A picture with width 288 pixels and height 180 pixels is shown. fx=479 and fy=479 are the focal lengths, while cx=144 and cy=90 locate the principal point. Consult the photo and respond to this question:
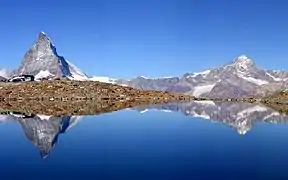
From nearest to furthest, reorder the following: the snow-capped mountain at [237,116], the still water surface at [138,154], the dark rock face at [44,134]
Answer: the still water surface at [138,154] < the dark rock face at [44,134] < the snow-capped mountain at [237,116]

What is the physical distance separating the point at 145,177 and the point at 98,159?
25.3ft

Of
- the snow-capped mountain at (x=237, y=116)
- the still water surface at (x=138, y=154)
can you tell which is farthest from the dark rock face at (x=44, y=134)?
the snow-capped mountain at (x=237, y=116)

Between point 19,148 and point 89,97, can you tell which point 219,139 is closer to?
point 19,148

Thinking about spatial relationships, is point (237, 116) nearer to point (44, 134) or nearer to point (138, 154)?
point (44, 134)

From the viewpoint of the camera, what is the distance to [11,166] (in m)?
32.5

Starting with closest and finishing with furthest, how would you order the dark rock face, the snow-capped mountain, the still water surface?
the still water surface < the dark rock face < the snow-capped mountain

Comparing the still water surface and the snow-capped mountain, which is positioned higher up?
the snow-capped mountain

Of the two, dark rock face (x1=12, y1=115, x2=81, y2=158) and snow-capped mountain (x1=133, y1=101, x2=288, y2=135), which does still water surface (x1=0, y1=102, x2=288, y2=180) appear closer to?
dark rock face (x1=12, y1=115, x2=81, y2=158)


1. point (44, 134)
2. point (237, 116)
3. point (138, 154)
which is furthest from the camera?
point (237, 116)

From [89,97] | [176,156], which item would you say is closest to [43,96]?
[89,97]

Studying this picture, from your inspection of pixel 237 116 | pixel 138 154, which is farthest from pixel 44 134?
pixel 237 116

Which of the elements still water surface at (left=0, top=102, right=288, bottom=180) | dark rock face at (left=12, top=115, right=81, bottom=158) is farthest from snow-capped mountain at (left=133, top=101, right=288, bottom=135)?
dark rock face at (left=12, top=115, right=81, bottom=158)

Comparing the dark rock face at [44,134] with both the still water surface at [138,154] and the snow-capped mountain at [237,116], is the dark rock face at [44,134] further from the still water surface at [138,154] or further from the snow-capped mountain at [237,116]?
the snow-capped mountain at [237,116]

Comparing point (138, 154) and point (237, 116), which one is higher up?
point (237, 116)
